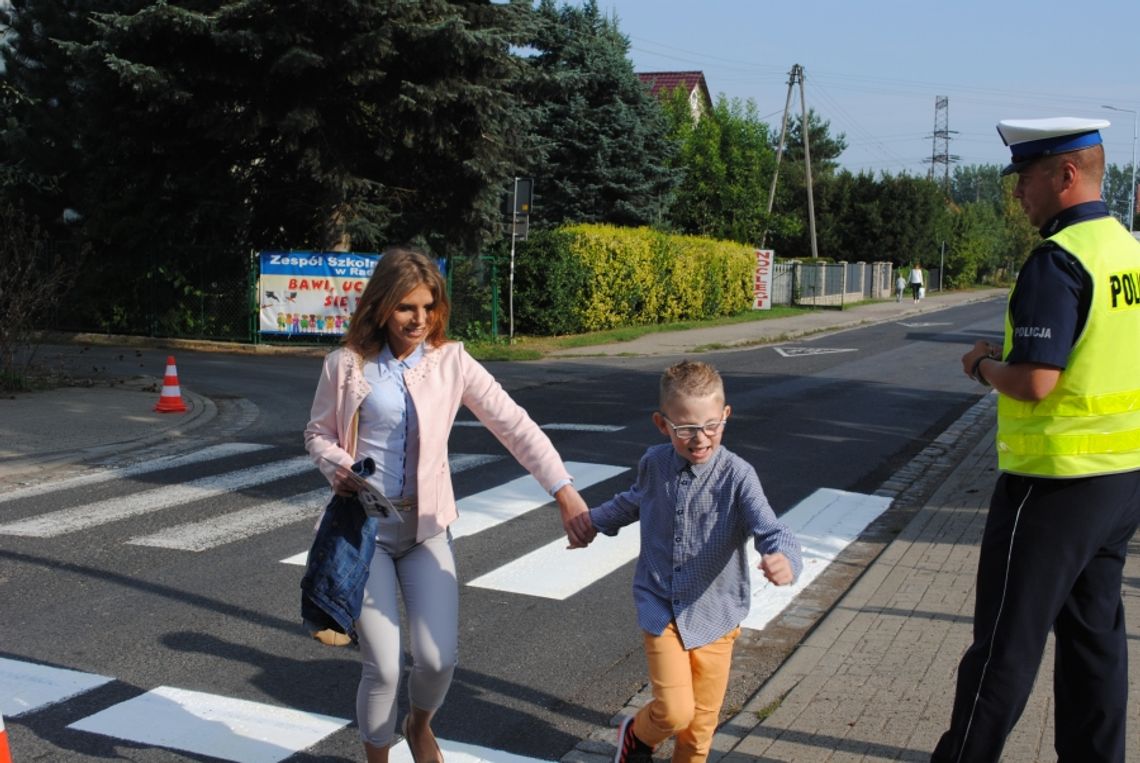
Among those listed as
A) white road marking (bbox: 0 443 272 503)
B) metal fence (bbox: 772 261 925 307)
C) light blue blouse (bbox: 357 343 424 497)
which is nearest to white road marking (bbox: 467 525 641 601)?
light blue blouse (bbox: 357 343 424 497)

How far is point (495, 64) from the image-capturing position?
21672mm

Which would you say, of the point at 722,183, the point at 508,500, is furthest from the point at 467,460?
the point at 722,183

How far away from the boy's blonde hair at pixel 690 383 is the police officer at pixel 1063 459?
758mm

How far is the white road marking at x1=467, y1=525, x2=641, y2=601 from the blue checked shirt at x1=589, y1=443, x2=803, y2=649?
272 cm

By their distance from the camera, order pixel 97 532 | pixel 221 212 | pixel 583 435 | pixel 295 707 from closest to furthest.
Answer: pixel 295 707
pixel 97 532
pixel 583 435
pixel 221 212

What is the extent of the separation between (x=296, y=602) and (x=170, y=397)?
7801mm

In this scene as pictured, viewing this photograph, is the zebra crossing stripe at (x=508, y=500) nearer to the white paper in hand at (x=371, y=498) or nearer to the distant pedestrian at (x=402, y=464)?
the distant pedestrian at (x=402, y=464)

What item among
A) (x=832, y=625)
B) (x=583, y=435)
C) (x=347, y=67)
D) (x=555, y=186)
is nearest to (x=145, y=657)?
(x=832, y=625)

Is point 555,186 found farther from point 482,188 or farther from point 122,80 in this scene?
point 122,80

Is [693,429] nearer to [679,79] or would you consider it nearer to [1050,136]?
[1050,136]

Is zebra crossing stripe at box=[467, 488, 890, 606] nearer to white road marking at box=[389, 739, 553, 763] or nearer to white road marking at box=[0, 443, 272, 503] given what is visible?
white road marking at box=[389, 739, 553, 763]

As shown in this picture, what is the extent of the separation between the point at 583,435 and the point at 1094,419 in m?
8.75

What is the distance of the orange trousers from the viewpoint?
3.54 meters

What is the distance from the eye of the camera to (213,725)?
14.6 feet
